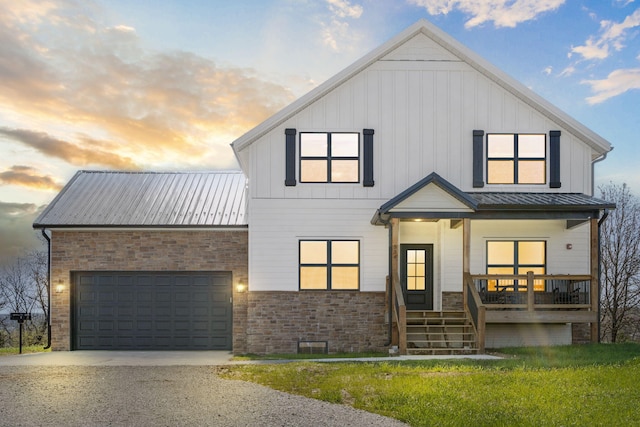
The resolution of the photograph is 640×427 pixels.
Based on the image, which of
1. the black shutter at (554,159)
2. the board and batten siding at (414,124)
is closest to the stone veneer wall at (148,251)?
the board and batten siding at (414,124)

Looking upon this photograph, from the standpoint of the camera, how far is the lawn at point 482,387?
7.59 m

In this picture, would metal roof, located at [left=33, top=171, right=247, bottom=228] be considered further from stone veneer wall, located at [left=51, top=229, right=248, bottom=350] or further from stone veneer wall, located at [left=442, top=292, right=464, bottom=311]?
stone veneer wall, located at [left=442, top=292, right=464, bottom=311]

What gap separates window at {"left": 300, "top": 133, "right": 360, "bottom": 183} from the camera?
15758mm

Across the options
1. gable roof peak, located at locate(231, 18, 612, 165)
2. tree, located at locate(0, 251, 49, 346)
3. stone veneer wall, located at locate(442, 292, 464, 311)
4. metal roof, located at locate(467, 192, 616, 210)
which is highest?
gable roof peak, located at locate(231, 18, 612, 165)

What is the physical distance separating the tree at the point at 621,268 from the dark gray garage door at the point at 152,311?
60.9 ft

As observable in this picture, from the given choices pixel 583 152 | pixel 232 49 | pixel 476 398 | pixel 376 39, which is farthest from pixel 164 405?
pixel 376 39

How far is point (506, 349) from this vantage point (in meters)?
14.6

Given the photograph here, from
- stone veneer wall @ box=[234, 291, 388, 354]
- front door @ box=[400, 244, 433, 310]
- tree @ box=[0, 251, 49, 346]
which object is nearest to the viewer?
stone veneer wall @ box=[234, 291, 388, 354]

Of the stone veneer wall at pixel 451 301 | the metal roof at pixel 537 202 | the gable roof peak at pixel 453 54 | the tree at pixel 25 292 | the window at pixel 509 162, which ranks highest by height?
the gable roof peak at pixel 453 54

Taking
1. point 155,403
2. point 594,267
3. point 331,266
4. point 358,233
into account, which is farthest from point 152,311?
point 594,267

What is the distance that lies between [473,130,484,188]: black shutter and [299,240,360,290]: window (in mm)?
4026

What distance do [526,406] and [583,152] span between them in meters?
10.6

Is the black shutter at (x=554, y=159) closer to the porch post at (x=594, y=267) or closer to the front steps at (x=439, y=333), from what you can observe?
the porch post at (x=594, y=267)

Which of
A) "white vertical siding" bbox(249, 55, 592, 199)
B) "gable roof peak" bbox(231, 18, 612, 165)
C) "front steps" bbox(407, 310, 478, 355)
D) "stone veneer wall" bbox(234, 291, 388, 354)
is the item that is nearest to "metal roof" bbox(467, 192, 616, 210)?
"white vertical siding" bbox(249, 55, 592, 199)
